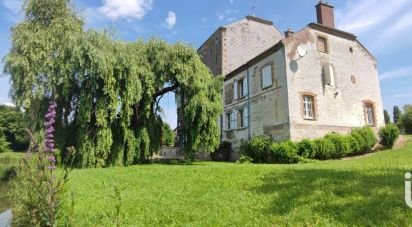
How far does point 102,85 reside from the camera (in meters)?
15.1

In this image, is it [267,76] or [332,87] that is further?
[267,76]

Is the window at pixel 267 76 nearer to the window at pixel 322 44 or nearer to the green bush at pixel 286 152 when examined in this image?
the window at pixel 322 44

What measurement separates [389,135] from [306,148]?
6.13m

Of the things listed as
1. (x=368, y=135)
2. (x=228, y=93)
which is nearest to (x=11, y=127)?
(x=228, y=93)

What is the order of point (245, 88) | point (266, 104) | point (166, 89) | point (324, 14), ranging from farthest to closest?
point (245, 88) < point (324, 14) < point (266, 104) < point (166, 89)

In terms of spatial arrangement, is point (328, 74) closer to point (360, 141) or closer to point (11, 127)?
point (360, 141)

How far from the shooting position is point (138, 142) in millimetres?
16188

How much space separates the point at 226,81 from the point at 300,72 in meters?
8.27

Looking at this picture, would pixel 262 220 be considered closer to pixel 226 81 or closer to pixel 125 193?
pixel 125 193

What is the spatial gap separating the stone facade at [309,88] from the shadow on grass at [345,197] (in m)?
11.9

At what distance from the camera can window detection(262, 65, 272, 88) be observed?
66.6ft

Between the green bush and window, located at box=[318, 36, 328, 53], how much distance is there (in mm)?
7060

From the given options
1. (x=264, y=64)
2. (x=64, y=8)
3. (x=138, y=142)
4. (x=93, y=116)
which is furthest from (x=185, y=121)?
(x=64, y=8)

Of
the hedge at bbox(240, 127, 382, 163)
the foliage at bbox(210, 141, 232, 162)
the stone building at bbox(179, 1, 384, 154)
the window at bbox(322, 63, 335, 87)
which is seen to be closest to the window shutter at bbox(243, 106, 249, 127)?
the stone building at bbox(179, 1, 384, 154)
